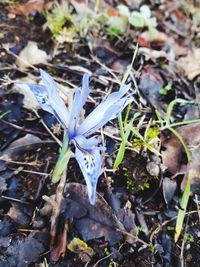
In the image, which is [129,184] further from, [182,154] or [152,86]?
[152,86]

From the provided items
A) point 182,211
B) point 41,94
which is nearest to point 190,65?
point 182,211

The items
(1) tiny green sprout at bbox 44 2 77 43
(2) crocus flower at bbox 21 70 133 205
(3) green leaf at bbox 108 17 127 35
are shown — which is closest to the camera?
(2) crocus flower at bbox 21 70 133 205

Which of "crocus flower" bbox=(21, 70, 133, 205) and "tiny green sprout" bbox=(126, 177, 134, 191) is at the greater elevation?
"crocus flower" bbox=(21, 70, 133, 205)

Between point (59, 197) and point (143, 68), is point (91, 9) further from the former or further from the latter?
point (59, 197)

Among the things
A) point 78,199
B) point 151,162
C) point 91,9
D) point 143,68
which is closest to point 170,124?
point 151,162

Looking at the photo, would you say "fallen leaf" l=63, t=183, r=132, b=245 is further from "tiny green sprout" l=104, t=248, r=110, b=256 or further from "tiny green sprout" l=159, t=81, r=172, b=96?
"tiny green sprout" l=159, t=81, r=172, b=96

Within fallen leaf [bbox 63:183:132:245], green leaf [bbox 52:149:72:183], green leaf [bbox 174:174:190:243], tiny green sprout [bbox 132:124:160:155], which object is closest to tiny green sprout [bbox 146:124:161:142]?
tiny green sprout [bbox 132:124:160:155]

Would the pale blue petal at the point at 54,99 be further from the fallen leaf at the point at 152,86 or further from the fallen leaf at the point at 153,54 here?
the fallen leaf at the point at 153,54
